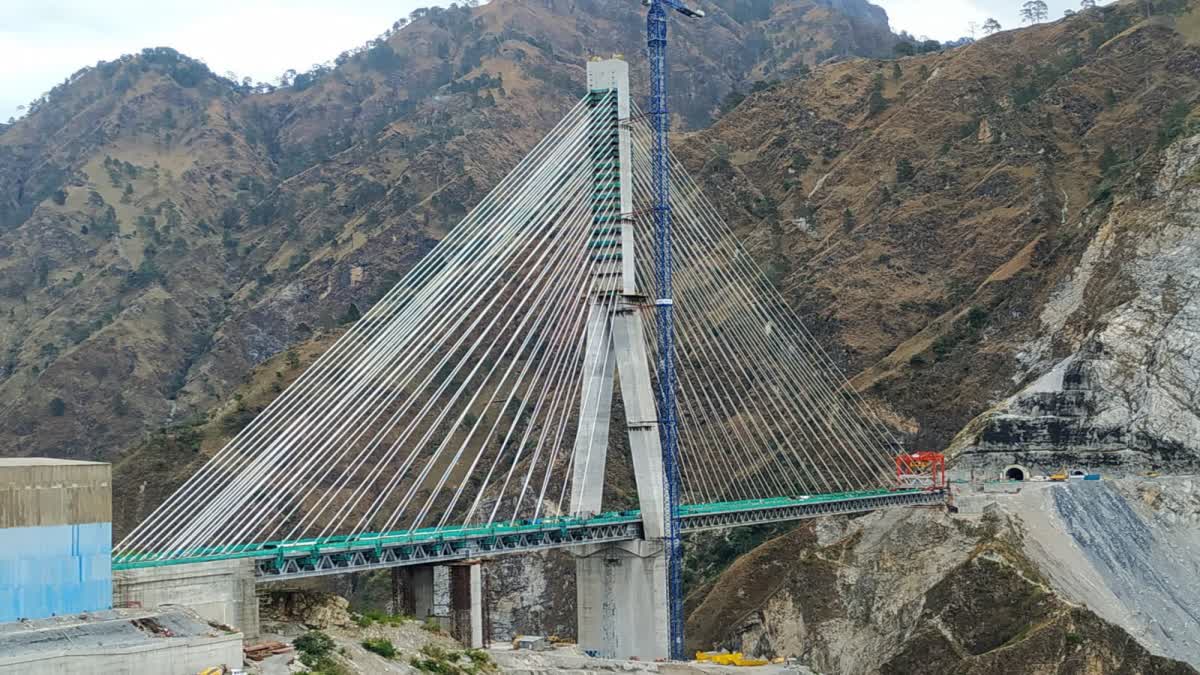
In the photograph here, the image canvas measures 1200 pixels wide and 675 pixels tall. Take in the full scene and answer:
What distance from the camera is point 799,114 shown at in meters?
132

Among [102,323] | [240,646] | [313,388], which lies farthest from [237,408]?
[240,646]

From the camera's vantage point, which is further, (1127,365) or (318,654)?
(1127,365)

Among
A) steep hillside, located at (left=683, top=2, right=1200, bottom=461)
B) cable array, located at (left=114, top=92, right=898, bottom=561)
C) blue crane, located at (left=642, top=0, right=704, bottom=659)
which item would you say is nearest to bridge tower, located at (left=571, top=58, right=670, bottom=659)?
cable array, located at (left=114, top=92, right=898, bottom=561)

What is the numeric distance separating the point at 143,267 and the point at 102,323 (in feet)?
33.0

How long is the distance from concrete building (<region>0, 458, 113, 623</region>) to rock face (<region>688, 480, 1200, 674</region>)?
38.2 meters

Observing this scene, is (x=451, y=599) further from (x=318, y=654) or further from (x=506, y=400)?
(x=506, y=400)

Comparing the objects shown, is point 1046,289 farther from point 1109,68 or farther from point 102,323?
point 102,323

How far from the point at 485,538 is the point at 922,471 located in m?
Result: 30.9

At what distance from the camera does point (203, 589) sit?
1900 inches

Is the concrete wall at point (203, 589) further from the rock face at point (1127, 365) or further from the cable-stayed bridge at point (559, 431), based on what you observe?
the rock face at point (1127, 365)

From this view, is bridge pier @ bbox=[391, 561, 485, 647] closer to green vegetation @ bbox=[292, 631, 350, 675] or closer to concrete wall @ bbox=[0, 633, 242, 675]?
green vegetation @ bbox=[292, 631, 350, 675]

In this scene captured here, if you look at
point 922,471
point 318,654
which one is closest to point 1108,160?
point 922,471

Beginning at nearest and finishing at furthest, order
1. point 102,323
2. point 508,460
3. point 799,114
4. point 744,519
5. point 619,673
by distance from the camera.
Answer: point 619,673
point 744,519
point 508,460
point 799,114
point 102,323

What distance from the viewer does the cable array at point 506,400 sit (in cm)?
5531
